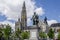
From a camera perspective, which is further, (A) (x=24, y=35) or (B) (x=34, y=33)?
(B) (x=34, y=33)

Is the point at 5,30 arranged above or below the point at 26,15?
below

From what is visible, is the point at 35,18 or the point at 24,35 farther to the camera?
the point at 35,18

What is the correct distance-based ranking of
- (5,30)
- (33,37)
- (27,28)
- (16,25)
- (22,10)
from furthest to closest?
(22,10) < (16,25) < (27,28) < (33,37) < (5,30)

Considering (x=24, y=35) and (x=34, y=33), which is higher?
Result: (x=34, y=33)

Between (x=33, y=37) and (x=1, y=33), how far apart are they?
16.7 m

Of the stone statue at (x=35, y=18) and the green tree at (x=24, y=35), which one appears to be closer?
the green tree at (x=24, y=35)

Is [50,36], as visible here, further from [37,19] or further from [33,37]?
[37,19]

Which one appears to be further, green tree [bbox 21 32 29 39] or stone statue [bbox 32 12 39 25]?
stone statue [bbox 32 12 39 25]

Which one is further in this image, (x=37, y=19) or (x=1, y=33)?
(x=37, y=19)

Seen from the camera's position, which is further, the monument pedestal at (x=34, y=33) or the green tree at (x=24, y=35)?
the monument pedestal at (x=34, y=33)

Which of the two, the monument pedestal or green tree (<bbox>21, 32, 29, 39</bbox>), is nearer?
green tree (<bbox>21, 32, 29, 39</bbox>)

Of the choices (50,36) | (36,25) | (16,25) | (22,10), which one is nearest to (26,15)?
(22,10)

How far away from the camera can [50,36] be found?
71.0 m

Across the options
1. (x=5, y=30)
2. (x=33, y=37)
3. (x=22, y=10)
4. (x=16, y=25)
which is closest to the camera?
(x=5, y=30)
